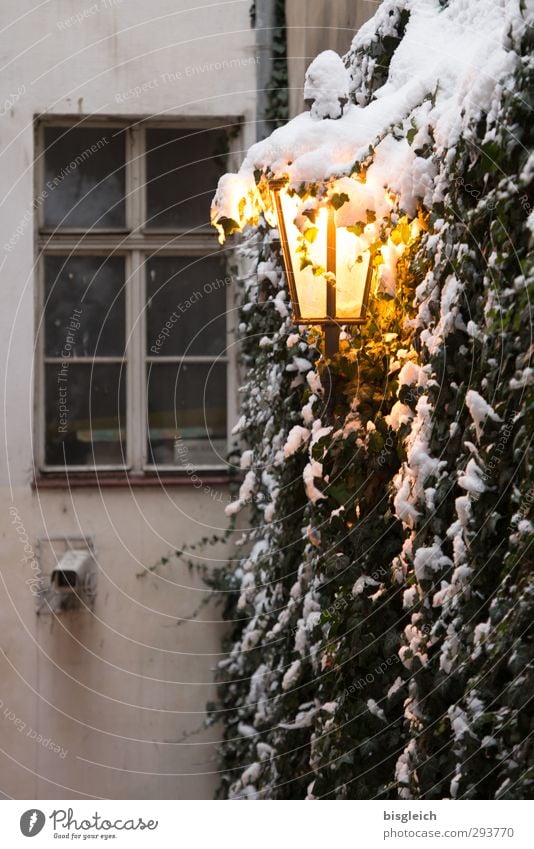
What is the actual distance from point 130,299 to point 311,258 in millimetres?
2437

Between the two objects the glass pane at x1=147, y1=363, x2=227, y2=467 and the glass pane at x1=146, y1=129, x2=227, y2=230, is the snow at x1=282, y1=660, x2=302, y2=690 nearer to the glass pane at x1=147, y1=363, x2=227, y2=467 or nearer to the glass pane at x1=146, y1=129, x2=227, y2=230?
the glass pane at x1=147, y1=363, x2=227, y2=467

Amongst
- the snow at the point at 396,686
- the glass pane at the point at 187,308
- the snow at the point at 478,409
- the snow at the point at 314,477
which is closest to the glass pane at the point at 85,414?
the glass pane at the point at 187,308

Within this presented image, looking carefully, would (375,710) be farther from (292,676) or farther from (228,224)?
(228,224)

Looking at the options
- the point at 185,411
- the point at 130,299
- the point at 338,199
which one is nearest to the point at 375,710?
the point at 338,199

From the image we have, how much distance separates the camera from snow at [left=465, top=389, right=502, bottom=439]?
1835 millimetres

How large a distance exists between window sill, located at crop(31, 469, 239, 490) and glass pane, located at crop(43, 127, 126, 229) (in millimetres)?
953

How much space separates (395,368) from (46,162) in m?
2.62

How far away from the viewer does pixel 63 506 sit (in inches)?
182

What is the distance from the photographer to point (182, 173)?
474 centimetres

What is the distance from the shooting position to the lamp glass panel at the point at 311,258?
2.42m

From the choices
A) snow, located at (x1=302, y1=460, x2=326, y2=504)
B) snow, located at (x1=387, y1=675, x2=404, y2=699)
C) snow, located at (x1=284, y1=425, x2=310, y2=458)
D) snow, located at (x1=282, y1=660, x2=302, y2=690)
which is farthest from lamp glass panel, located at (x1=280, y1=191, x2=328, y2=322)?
snow, located at (x1=282, y1=660, x2=302, y2=690)

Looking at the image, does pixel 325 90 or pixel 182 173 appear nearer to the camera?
pixel 325 90

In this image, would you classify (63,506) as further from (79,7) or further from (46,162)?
(79,7)
